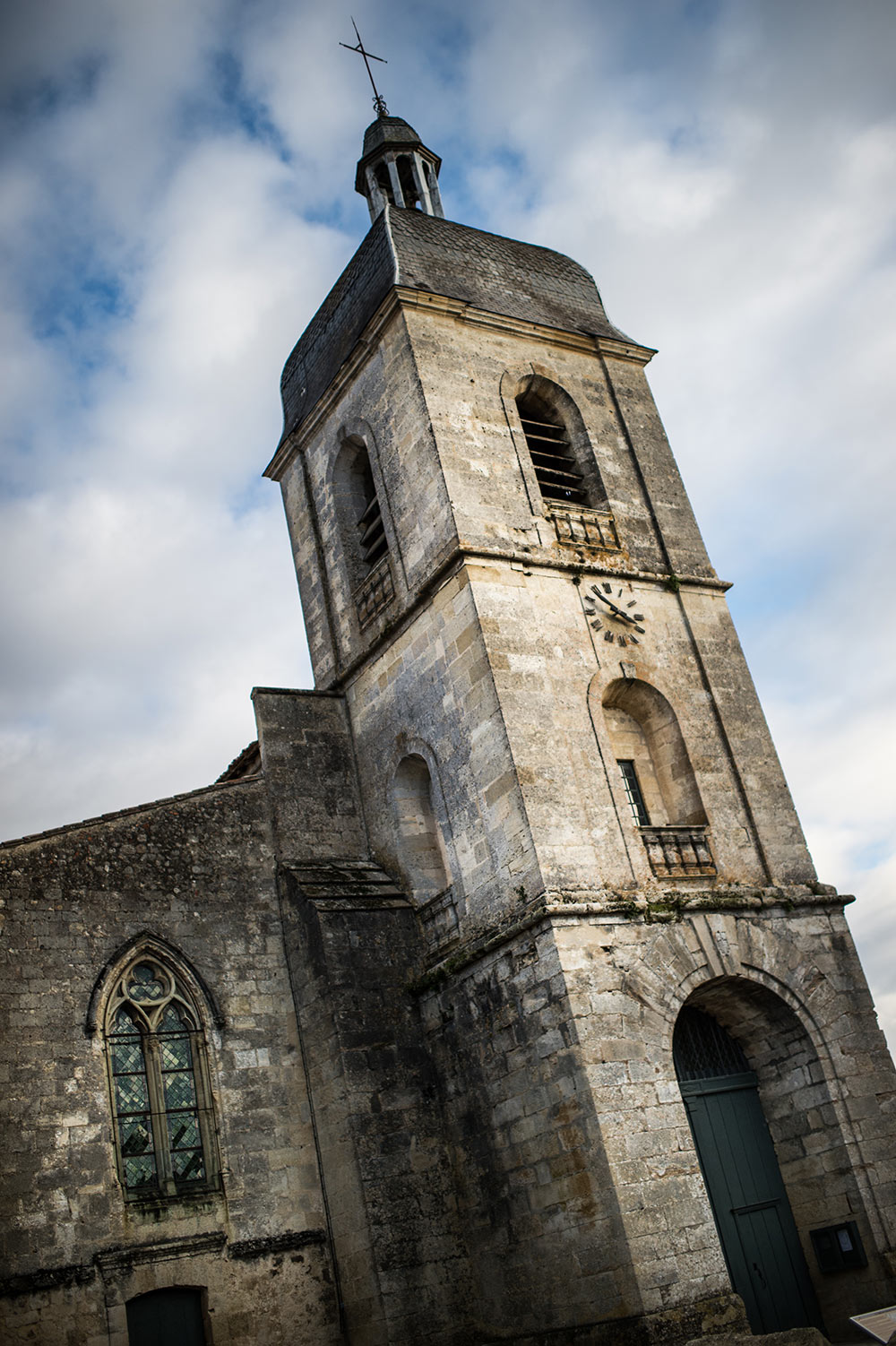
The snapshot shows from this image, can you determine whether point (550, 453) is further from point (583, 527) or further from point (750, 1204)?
point (750, 1204)

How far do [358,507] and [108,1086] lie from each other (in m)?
7.46

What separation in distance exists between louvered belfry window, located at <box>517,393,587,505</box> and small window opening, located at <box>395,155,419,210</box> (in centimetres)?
411

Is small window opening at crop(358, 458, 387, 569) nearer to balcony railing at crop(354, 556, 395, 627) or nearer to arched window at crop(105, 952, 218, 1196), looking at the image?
balcony railing at crop(354, 556, 395, 627)

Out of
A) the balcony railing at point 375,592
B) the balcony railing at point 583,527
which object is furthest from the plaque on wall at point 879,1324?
the balcony railing at point 375,592

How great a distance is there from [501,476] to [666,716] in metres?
3.11

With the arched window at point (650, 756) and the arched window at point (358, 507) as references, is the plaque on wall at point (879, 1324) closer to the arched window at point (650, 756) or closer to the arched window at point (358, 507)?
the arched window at point (650, 756)

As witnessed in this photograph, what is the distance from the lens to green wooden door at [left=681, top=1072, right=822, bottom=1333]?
1004 cm

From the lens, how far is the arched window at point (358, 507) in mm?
14141

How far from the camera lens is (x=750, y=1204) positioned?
10.4 meters

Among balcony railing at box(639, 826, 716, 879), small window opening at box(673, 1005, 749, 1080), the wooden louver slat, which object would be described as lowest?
small window opening at box(673, 1005, 749, 1080)

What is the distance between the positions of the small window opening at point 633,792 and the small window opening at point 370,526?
3.98 m

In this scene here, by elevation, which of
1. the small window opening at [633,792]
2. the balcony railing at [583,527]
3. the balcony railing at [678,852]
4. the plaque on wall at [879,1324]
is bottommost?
the plaque on wall at [879,1324]

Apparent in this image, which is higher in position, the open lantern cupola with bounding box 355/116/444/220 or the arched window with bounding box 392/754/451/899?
the open lantern cupola with bounding box 355/116/444/220

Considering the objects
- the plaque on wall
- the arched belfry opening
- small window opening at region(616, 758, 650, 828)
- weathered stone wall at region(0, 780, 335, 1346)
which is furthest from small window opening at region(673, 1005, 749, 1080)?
weathered stone wall at region(0, 780, 335, 1346)
